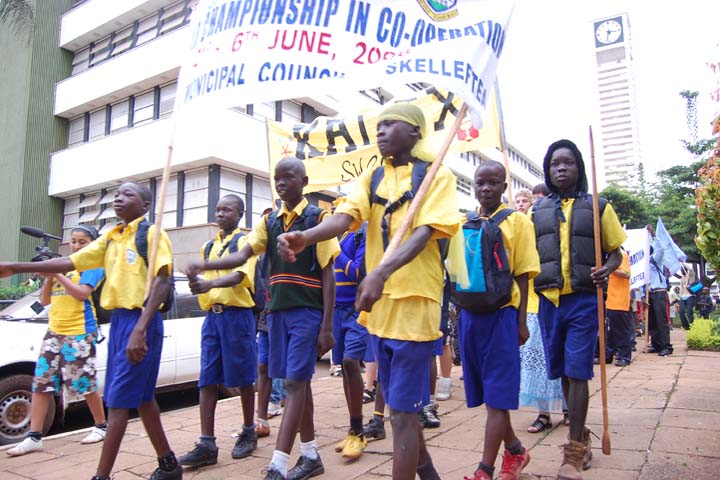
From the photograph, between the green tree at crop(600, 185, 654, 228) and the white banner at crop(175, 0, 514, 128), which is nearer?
the white banner at crop(175, 0, 514, 128)

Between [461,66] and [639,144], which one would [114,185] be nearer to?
[461,66]

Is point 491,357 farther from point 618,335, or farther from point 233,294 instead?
point 618,335

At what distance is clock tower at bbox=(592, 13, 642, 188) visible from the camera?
260ft

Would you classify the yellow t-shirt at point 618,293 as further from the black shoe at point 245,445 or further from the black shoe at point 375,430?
the black shoe at point 245,445

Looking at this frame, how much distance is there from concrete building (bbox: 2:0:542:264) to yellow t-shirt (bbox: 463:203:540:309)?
14370 millimetres

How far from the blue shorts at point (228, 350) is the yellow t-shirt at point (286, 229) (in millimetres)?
754

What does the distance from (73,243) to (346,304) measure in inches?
96.9

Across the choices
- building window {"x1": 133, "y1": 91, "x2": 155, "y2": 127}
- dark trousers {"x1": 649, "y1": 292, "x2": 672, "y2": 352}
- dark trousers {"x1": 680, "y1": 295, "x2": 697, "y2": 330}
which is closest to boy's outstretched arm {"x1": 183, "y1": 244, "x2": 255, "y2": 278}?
dark trousers {"x1": 649, "y1": 292, "x2": 672, "y2": 352}

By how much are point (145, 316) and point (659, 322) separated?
9.16 meters

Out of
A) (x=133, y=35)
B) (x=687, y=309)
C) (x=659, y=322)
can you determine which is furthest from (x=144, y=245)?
(x=133, y=35)

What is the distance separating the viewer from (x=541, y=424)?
4586 millimetres

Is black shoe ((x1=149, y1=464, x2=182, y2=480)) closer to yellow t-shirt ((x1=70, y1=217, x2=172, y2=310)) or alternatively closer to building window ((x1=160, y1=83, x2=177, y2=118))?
yellow t-shirt ((x1=70, y1=217, x2=172, y2=310))

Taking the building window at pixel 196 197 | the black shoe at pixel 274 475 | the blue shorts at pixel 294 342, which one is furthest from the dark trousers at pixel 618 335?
the building window at pixel 196 197

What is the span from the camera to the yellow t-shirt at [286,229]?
3.59m
